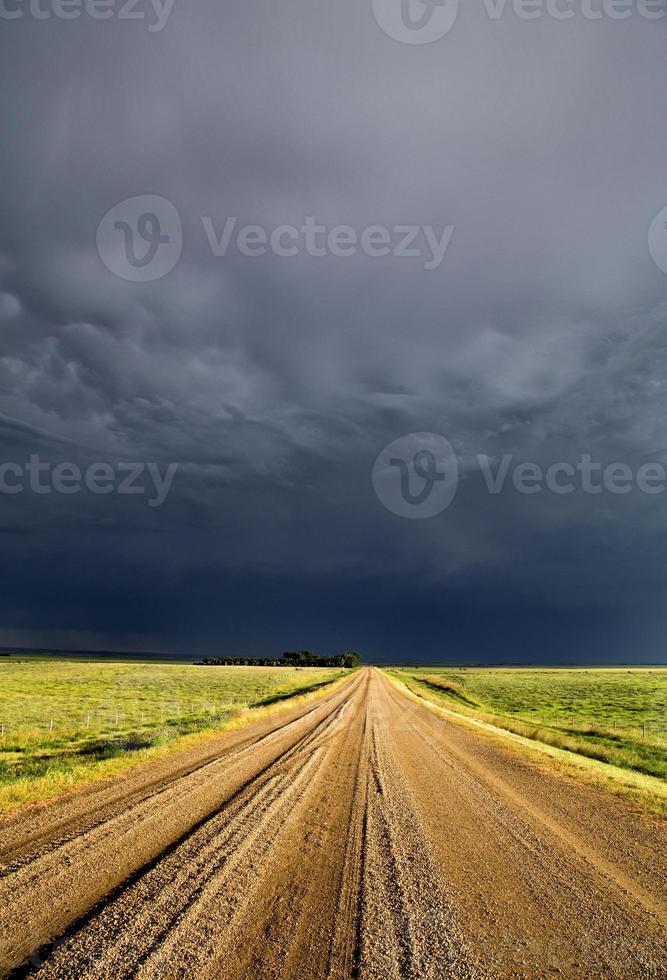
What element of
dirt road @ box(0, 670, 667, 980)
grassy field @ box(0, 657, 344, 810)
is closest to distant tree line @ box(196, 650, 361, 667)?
grassy field @ box(0, 657, 344, 810)

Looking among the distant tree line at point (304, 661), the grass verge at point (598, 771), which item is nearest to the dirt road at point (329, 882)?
the grass verge at point (598, 771)

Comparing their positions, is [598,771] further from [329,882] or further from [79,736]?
[79,736]

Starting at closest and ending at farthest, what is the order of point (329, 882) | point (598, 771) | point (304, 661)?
point (329, 882)
point (598, 771)
point (304, 661)

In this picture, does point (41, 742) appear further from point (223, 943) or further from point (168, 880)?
point (223, 943)

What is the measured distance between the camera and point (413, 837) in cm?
861

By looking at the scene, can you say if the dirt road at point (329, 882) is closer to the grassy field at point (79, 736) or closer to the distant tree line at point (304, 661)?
the grassy field at point (79, 736)

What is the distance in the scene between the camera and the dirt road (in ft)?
16.5

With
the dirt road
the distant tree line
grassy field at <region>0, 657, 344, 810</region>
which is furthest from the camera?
the distant tree line

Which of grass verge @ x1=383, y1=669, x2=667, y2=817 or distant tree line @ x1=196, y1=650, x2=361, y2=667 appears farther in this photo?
distant tree line @ x1=196, y1=650, x2=361, y2=667

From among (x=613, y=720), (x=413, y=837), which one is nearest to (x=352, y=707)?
(x=613, y=720)

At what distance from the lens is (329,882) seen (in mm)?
6754

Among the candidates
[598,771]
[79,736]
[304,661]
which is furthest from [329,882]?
[304,661]

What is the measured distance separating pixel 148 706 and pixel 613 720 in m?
31.0

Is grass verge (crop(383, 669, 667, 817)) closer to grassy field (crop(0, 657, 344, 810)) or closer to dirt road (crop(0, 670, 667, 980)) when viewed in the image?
dirt road (crop(0, 670, 667, 980))
